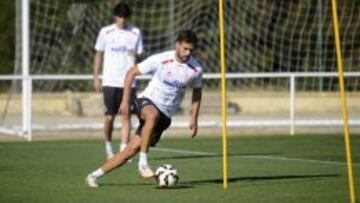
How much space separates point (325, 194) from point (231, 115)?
2038 cm

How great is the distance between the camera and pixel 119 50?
16516 millimetres

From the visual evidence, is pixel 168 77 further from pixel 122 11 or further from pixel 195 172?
pixel 122 11

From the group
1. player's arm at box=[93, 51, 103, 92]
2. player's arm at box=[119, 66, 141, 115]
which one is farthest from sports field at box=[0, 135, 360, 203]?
player's arm at box=[93, 51, 103, 92]

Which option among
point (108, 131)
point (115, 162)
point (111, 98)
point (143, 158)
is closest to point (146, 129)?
point (143, 158)

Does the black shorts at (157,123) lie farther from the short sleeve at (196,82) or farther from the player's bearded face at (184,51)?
the player's bearded face at (184,51)

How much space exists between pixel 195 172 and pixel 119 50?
3.10 metres

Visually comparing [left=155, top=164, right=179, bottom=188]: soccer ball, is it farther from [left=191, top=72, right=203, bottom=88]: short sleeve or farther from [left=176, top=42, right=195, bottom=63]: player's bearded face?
A: [left=176, top=42, right=195, bottom=63]: player's bearded face

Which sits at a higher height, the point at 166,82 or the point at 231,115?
the point at 166,82

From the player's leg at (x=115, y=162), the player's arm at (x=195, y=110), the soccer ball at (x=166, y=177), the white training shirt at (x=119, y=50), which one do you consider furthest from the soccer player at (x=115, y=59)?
the soccer ball at (x=166, y=177)

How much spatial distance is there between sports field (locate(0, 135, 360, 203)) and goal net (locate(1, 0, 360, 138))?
7267 millimetres

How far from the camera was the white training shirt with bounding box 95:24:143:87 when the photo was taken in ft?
53.9

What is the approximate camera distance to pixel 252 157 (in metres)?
17.0

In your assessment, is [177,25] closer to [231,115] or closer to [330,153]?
[231,115]

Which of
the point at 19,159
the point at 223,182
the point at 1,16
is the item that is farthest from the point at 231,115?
the point at 223,182
